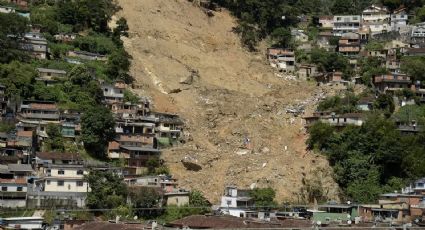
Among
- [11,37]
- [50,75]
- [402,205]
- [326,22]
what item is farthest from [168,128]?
[326,22]

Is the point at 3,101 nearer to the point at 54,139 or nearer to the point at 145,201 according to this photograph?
the point at 54,139

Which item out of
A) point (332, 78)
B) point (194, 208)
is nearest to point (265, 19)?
point (332, 78)

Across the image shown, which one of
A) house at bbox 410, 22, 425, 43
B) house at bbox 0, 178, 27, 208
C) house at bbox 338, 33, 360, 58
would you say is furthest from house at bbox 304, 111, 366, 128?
house at bbox 0, 178, 27, 208

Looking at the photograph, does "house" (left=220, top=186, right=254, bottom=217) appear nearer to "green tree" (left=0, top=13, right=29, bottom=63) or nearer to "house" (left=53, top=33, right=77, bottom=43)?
"green tree" (left=0, top=13, right=29, bottom=63)

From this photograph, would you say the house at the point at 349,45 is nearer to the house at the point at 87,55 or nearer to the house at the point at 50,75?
Result: the house at the point at 87,55

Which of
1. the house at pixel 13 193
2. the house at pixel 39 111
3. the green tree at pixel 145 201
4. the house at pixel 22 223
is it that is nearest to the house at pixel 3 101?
the house at pixel 39 111

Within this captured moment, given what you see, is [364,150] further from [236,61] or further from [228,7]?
[228,7]
